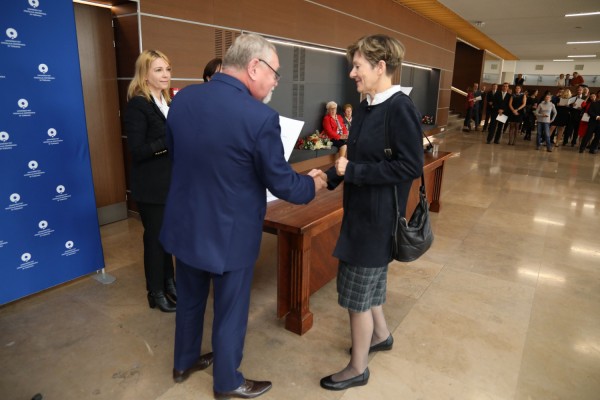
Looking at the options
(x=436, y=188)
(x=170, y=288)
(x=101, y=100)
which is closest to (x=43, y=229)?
(x=170, y=288)

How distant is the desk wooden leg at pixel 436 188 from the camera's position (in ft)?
15.9

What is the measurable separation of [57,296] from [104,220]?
1.58 metres

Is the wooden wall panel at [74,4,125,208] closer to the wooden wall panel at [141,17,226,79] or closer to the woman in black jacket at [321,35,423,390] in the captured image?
the wooden wall panel at [141,17,226,79]

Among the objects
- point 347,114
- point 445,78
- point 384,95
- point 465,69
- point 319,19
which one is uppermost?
point 465,69

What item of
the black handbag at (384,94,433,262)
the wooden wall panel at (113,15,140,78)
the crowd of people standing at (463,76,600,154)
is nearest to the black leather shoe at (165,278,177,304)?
the black handbag at (384,94,433,262)

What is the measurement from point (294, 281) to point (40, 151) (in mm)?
1804

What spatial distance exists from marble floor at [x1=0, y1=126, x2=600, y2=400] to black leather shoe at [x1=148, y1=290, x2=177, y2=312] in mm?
54

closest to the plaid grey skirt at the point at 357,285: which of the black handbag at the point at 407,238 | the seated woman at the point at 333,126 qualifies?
the black handbag at the point at 407,238

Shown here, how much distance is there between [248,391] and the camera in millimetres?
1896

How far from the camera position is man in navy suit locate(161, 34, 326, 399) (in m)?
1.46

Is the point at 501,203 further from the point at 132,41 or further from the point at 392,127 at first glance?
the point at 132,41

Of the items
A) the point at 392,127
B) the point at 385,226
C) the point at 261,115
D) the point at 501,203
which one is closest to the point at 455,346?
the point at 385,226

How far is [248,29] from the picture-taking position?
5098 mm

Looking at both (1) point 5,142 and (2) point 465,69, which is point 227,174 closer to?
(1) point 5,142
